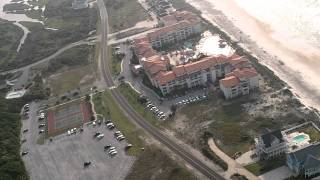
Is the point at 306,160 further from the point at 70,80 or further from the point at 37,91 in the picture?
the point at 37,91

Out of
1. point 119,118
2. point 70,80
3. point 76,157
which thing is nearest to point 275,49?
point 119,118

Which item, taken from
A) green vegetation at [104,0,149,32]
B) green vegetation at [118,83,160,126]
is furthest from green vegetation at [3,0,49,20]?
green vegetation at [118,83,160,126]

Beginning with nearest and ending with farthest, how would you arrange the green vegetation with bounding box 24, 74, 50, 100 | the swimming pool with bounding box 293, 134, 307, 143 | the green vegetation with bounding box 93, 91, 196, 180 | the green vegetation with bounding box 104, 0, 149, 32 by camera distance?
the green vegetation with bounding box 93, 91, 196, 180, the swimming pool with bounding box 293, 134, 307, 143, the green vegetation with bounding box 24, 74, 50, 100, the green vegetation with bounding box 104, 0, 149, 32

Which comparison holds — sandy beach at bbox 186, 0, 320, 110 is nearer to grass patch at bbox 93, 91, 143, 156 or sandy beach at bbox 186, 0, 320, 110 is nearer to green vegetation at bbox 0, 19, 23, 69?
grass patch at bbox 93, 91, 143, 156

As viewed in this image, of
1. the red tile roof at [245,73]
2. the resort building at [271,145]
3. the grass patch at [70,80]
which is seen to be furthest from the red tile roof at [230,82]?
the grass patch at [70,80]

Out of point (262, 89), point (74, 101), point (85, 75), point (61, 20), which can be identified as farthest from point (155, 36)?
point (61, 20)

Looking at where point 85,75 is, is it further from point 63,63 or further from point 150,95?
point 150,95
